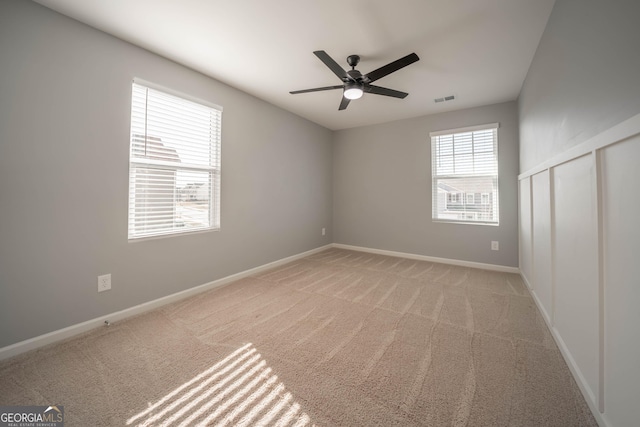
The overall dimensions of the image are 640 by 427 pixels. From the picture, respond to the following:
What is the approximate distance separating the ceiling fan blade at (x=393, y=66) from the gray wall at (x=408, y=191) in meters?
2.34

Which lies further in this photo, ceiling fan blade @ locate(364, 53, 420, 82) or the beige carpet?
ceiling fan blade @ locate(364, 53, 420, 82)

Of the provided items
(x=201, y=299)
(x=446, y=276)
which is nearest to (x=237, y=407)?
(x=201, y=299)

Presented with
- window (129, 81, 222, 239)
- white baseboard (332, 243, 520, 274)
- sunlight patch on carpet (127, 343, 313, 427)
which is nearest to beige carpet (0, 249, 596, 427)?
sunlight patch on carpet (127, 343, 313, 427)

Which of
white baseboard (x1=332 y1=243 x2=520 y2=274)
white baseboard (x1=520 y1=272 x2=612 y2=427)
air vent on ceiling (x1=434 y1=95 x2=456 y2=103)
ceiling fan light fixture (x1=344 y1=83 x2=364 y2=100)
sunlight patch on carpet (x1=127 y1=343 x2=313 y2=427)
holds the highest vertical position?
air vent on ceiling (x1=434 y1=95 x2=456 y2=103)

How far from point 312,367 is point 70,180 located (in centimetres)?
236

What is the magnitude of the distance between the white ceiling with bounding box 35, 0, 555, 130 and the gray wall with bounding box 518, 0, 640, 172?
37cm

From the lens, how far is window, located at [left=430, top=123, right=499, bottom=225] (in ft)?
12.1

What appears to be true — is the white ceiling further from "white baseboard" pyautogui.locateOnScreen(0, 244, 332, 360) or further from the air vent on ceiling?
"white baseboard" pyautogui.locateOnScreen(0, 244, 332, 360)

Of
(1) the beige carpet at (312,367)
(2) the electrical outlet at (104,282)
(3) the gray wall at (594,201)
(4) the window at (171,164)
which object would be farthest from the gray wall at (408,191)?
(2) the electrical outlet at (104,282)

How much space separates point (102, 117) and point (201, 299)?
1.95 meters

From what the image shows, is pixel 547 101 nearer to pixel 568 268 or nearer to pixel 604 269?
pixel 568 268

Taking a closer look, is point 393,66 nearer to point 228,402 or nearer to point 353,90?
point 353,90

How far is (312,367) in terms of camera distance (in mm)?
1553

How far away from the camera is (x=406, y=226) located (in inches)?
174
